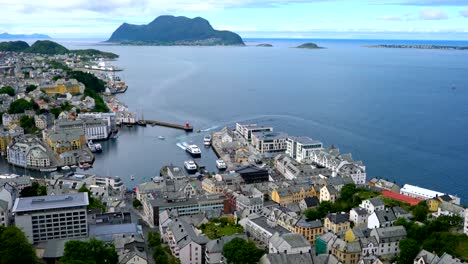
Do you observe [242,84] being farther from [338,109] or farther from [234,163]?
[234,163]

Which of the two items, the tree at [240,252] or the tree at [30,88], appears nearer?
the tree at [240,252]

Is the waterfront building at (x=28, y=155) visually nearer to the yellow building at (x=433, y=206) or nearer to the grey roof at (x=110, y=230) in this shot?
the grey roof at (x=110, y=230)

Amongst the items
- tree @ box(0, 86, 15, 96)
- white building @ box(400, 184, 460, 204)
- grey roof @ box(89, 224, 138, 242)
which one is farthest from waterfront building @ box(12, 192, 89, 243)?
tree @ box(0, 86, 15, 96)

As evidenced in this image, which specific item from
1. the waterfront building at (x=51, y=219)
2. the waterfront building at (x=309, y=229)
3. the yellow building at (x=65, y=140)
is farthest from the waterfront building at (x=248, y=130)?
the waterfront building at (x=51, y=219)

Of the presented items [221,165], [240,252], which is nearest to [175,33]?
[221,165]

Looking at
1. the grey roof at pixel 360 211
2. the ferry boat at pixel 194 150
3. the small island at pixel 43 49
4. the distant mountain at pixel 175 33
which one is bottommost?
the ferry boat at pixel 194 150

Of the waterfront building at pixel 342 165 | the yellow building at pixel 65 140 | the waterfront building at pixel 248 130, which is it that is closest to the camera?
the waterfront building at pixel 342 165

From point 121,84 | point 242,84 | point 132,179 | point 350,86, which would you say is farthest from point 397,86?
point 132,179

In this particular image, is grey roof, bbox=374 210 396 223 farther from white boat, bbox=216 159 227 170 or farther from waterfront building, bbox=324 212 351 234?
white boat, bbox=216 159 227 170
